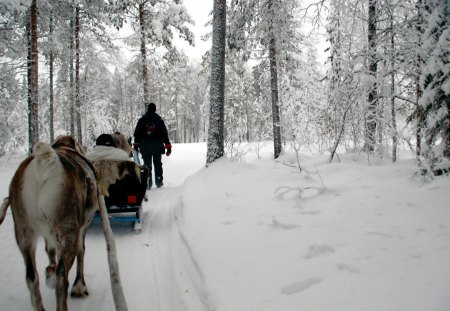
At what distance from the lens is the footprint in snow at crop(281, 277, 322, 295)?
255 cm

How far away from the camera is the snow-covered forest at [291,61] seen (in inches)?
178

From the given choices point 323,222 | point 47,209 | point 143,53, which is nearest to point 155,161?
point 323,222

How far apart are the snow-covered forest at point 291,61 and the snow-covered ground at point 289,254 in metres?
1.14

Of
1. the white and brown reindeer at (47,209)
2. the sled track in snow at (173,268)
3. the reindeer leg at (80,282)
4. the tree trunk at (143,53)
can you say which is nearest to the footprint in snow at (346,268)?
the sled track in snow at (173,268)

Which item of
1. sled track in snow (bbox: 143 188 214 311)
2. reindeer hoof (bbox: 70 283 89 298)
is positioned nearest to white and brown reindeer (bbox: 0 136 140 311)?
reindeer hoof (bbox: 70 283 89 298)

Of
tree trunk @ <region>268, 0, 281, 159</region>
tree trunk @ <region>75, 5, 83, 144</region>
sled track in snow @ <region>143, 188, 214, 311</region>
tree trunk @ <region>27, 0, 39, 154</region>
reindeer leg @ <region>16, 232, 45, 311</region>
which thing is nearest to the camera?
reindeer leg @ <region>16, 232, 45, 311</region>

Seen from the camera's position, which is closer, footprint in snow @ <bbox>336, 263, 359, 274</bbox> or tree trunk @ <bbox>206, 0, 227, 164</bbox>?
footprint in snow @ <bbox>336, 263, 359, 274</bbox>

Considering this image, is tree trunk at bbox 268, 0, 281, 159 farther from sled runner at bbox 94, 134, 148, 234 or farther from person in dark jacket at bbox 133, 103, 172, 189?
sled runner at bbox 94, 134, 148, 234

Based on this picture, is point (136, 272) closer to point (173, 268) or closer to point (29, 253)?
point (173, 268)

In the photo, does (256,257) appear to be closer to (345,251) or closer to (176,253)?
(345,251)

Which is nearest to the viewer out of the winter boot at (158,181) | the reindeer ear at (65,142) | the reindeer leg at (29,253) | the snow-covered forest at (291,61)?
the reindeer leg at (29,253)

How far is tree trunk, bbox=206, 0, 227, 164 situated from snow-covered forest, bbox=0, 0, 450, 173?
30 centimetres

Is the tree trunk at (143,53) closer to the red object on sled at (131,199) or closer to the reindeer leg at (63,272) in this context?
the red object on sled at (131,199)

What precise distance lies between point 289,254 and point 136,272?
1841 millimetres
